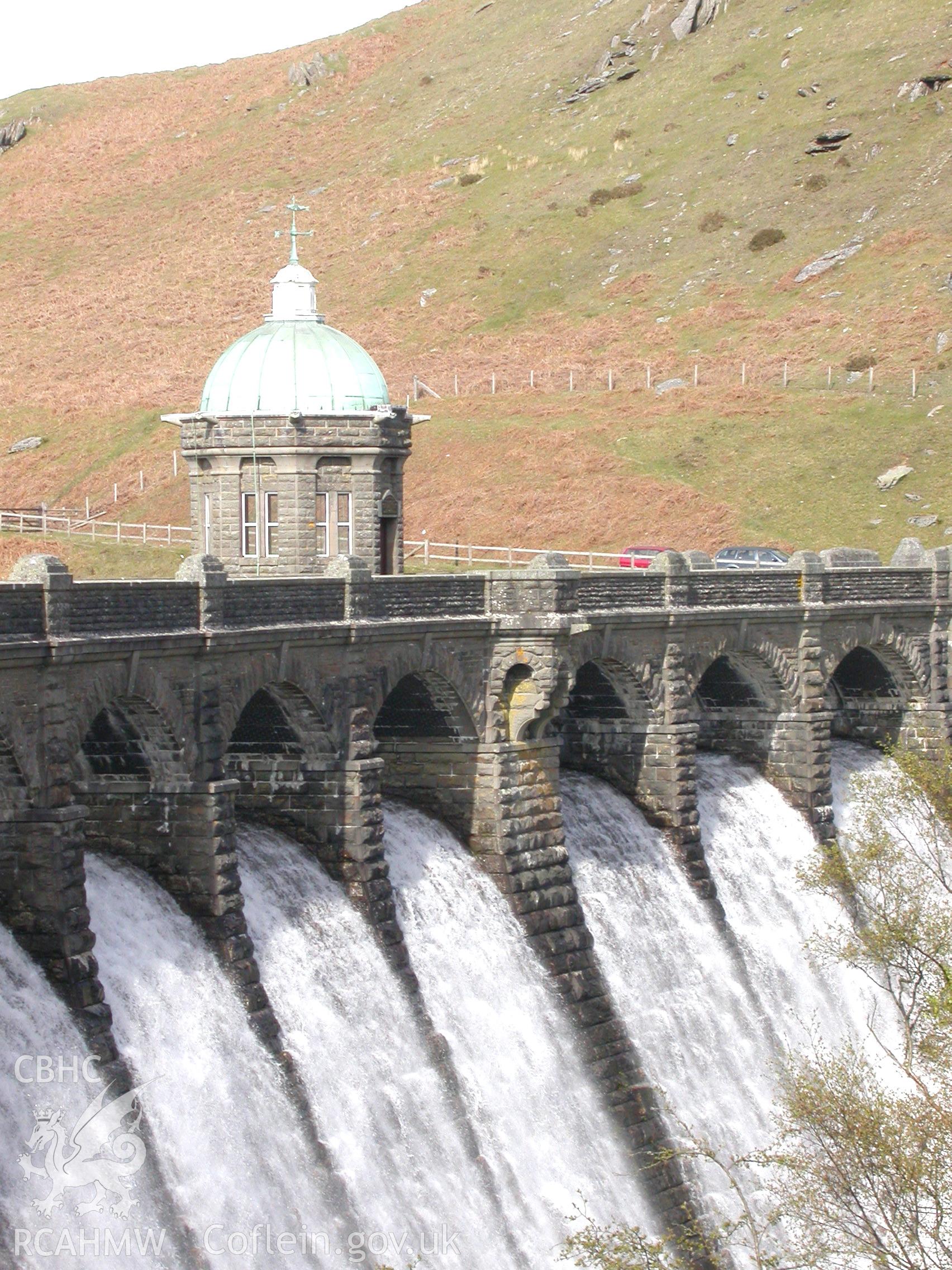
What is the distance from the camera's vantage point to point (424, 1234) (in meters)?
32.3

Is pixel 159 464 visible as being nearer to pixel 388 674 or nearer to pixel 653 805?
pixel 653 805

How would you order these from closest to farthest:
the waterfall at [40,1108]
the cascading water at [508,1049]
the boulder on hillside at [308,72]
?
the waterfall at [40,1108], the cascading water at [508,1049], the boulder on hillside at [308,72]

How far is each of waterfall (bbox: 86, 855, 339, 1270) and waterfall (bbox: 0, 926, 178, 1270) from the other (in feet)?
3.51

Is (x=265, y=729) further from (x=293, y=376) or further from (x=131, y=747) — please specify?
(x=293, y=376)

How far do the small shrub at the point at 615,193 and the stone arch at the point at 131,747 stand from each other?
346ft

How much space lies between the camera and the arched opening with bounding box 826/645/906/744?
58.7 metres

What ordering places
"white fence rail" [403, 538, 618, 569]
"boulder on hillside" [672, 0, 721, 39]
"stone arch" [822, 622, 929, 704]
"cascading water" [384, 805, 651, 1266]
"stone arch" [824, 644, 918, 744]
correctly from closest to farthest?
"cascading water" [384, 805, 651, 1266] < "stone arch" [822, 622, 929, 704] < "stone arch" [824, 644, 918, 744] < "white fence rail" [403, 538, 618, 569] < "boulder on hillside" [672, 0, 721, 39]

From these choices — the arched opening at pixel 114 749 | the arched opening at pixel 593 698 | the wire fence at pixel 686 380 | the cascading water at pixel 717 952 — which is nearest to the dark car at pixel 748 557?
the cascading water at pixel 717 952

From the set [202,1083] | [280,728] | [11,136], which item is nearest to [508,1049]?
[280,728]

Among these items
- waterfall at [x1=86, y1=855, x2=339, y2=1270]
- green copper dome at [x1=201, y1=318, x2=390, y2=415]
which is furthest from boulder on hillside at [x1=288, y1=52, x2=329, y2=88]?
waterfall at [x1=86, y1=855, x2=339, y2=1270]

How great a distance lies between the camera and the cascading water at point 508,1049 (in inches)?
1395

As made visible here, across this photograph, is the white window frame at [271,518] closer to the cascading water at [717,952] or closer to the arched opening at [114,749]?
the cascading water at [717,952]

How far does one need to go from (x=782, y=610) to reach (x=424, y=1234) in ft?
77.8

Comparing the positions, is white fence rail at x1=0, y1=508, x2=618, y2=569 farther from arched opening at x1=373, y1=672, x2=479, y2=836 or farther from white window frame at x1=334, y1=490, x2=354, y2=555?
arched opening at x1=373, y1=672, x2=479, y2=836
